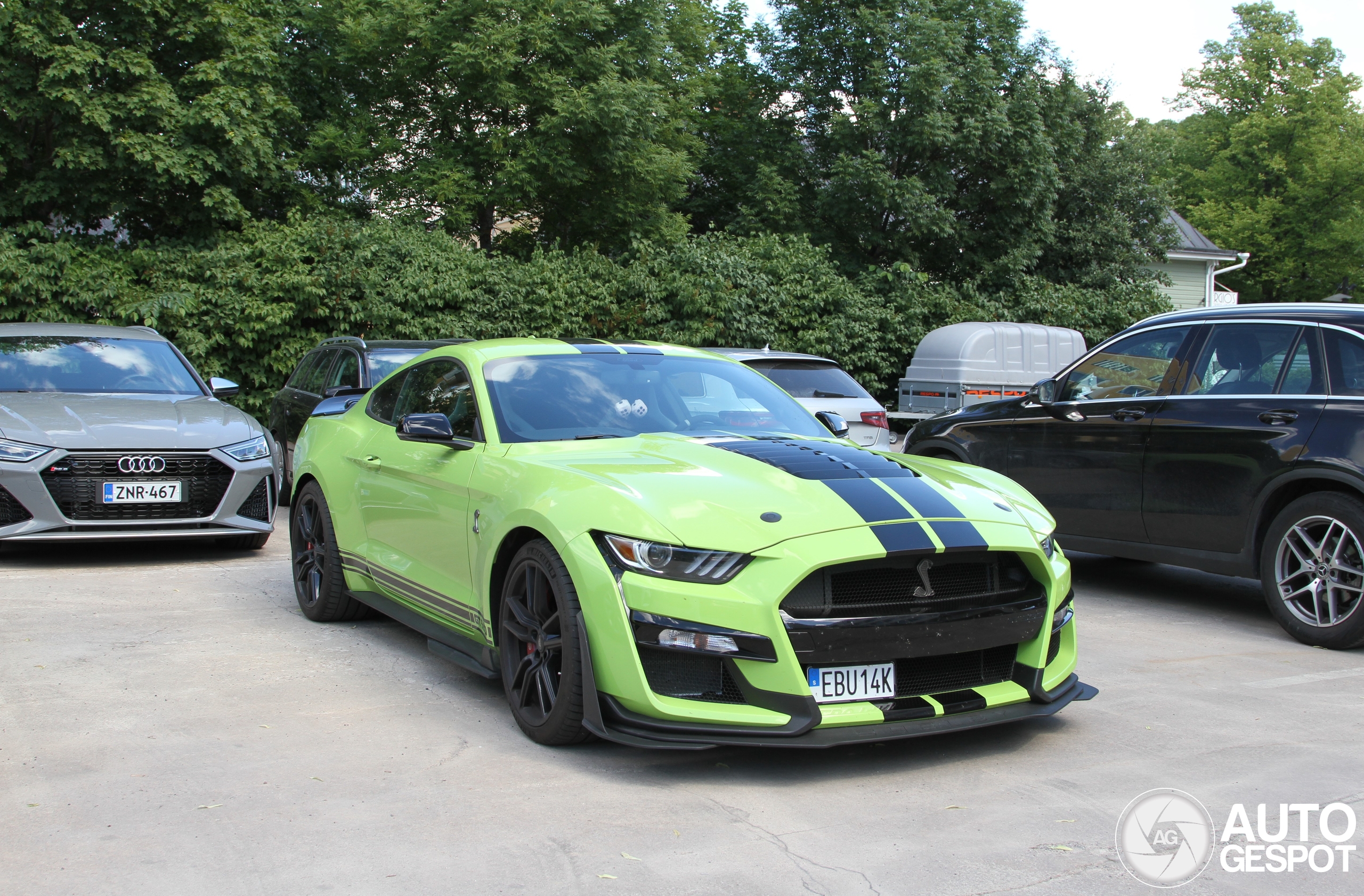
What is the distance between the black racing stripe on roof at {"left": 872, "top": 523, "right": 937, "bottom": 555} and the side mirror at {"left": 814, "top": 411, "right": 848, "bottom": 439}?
4.77 ft

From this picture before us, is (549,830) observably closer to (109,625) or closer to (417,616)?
(417,616)

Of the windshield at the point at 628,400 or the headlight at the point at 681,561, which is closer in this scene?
the headlight at the point at 681,561

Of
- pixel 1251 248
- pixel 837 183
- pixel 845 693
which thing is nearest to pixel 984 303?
pixel 837 183

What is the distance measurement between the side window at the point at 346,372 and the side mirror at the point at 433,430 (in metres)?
5.50

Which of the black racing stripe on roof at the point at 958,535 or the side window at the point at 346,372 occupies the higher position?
the side window at the point at 346,372

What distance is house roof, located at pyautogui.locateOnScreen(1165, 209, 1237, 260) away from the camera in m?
38.8

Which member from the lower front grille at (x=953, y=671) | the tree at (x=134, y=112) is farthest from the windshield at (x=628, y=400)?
the tree at (x=134, y=112)

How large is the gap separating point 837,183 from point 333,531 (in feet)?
68.4

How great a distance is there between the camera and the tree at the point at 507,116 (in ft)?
68.8

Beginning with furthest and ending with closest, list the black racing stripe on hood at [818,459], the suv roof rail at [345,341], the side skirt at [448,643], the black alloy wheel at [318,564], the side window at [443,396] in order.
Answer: the suv roof rail at [345,341] → the black alloy wheel at [318,564] → the side window at [443,396] → the side skirt at [448,643] → the black racing stripe on hood at [818,459]

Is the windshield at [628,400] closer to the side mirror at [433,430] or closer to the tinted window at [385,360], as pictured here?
the side mirror at [433,430]

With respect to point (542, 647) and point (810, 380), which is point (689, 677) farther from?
point (810, 380)

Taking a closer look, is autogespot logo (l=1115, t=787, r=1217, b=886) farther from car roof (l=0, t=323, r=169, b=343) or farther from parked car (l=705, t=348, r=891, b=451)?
car roof (l=0, t=323, r=169, b=343)

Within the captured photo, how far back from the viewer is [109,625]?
20.7 feet
